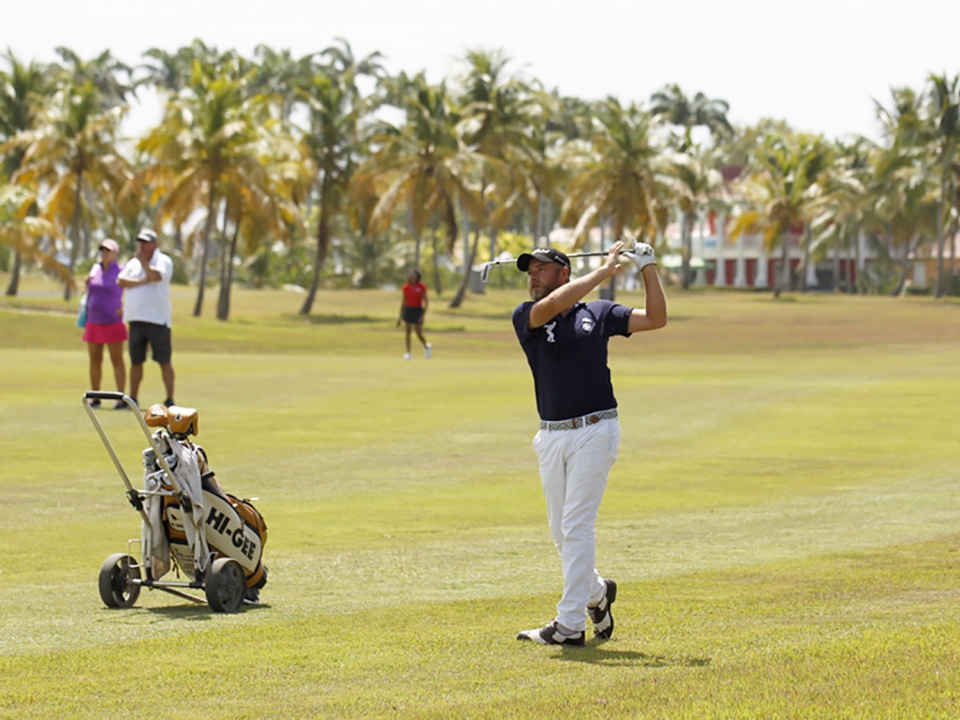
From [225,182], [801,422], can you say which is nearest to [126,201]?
[225,182]

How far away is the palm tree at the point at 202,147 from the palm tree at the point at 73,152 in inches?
268

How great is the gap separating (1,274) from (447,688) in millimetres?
80783

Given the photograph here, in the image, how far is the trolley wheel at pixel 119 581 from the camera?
7.82 meters

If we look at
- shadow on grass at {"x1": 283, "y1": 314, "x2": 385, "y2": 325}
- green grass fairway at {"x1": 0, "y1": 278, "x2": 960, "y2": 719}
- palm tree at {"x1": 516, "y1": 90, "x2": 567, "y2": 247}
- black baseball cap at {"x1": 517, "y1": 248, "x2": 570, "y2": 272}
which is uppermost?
palm tree at {"x1": 516, "y1": 90, "x2": 567, "y2": 247}

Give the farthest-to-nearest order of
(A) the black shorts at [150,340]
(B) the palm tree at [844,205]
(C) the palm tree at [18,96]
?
(B) the palm tree at [844,205]
(C) the palm tree at [18,96]
(A) the black shorts at [150,340]

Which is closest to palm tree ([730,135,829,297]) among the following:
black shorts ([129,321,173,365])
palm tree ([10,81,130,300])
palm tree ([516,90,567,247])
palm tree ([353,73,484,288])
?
palm tree ([516,90,567,247])

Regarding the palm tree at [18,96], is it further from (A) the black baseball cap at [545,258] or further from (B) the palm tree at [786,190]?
(A) the black baseball cap at [545,258]

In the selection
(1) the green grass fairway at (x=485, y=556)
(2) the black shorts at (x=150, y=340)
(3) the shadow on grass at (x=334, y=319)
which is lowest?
(3) the shadow on grass at (x=334, y=319)

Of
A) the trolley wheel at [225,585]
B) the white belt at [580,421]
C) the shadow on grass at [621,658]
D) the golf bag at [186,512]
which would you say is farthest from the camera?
the golf bag at [186,512]

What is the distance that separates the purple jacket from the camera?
59.8 feet

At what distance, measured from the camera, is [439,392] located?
23.1 m

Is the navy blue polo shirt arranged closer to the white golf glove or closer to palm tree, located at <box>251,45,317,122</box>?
the white golf glove

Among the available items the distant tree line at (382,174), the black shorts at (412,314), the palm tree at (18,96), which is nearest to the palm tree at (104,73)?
the distant tree line at (382,174)

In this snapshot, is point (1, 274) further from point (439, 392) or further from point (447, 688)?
point (447, 688)
